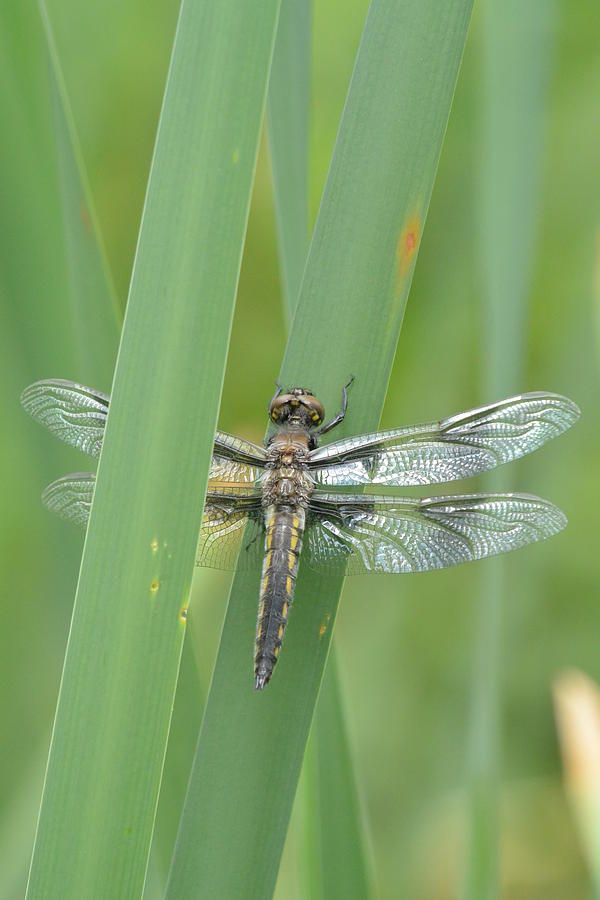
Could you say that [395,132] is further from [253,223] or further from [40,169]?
[253,223]

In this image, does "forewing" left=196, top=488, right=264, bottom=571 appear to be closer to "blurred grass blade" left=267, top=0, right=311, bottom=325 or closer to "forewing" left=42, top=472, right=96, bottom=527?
"forewing" left=42, top=472, right=96, bottom=527

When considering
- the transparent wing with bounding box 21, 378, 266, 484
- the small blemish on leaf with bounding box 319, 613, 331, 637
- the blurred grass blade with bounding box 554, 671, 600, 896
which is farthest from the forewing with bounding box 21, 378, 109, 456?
the blurred grass blade with bounding box 554, 671, 600, 896

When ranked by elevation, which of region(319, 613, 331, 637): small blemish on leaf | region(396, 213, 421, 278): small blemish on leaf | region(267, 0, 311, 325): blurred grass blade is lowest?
region(319, 613, 331, 637): small blemish on leaf

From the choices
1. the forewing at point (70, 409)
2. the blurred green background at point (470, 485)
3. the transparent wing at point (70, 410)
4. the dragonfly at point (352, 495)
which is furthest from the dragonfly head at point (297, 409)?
the blurred green background at point (470, 485)

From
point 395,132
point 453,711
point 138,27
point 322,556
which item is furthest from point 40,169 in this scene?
point 453,711

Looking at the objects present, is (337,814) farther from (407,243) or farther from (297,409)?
(407,243)

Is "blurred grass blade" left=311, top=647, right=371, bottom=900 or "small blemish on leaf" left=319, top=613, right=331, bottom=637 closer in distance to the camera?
"small blemish on leaf" left=319, top=613, right=331, bottom=637
